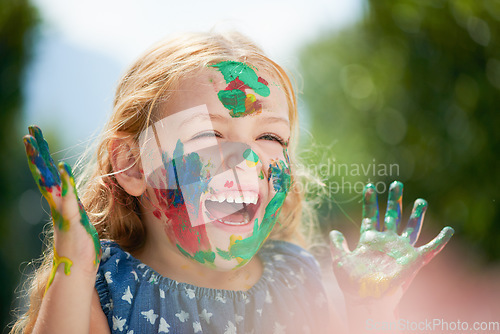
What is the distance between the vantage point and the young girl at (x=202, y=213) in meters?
1.38

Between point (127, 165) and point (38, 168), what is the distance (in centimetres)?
42

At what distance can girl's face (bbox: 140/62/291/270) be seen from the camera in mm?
1380

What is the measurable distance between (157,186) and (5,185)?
2.87m

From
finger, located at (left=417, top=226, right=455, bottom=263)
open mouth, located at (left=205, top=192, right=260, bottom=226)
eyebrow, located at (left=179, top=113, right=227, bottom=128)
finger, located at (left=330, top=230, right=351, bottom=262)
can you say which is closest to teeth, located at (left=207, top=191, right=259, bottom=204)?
open mouth, located at (left=205, top=192, right=260, bottom=226)

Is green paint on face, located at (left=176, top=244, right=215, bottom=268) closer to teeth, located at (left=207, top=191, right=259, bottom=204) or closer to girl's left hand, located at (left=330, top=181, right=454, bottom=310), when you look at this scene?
teeth, located at (left=207, top=191, right=259, bottom=204)

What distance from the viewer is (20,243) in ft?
12.5

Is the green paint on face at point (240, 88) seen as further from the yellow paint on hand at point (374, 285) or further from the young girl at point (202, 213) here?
the yellow paint on hand at point (374, 285)

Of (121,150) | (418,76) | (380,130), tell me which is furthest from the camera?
(380,130)

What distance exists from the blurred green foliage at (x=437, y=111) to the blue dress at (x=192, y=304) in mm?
1257

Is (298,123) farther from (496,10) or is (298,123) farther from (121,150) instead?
(496,10)

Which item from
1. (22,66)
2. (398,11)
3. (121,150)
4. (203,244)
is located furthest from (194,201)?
(398,11)

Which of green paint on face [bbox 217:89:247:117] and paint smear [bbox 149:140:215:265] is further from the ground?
green paint on face [bbox 217:89:247:117]

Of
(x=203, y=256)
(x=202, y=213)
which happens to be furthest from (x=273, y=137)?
(x=203, y=256)

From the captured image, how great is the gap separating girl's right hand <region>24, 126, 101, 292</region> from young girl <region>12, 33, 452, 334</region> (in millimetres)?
13
